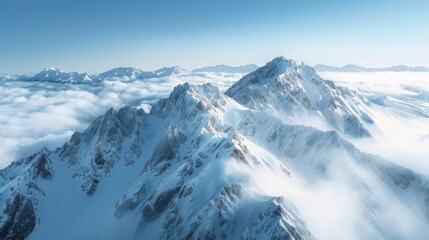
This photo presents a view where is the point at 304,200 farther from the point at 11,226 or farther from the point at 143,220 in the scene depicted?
the point at 11,226

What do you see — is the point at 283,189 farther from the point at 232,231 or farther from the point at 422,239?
the point at 422,239

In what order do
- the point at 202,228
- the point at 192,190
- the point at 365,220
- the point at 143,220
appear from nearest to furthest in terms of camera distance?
the point at 202,228
the point at 192,190
the point at 143,220
the point at 365,220

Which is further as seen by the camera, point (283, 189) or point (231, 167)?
point (283, 189)

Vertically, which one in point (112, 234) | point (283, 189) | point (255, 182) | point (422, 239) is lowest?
point (422, 239)

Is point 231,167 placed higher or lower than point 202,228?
higher

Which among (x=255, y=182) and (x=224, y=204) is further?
(x=255, y=182)

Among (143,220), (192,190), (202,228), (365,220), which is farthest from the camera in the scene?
(365,220)

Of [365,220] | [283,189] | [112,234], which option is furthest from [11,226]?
[365,220]

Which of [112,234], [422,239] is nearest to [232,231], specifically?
[112,234]

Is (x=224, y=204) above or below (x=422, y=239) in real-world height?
above

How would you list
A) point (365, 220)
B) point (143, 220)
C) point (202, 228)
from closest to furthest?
1. point (202, 228)
2. point (143, 220)
3. point (365, 220)
